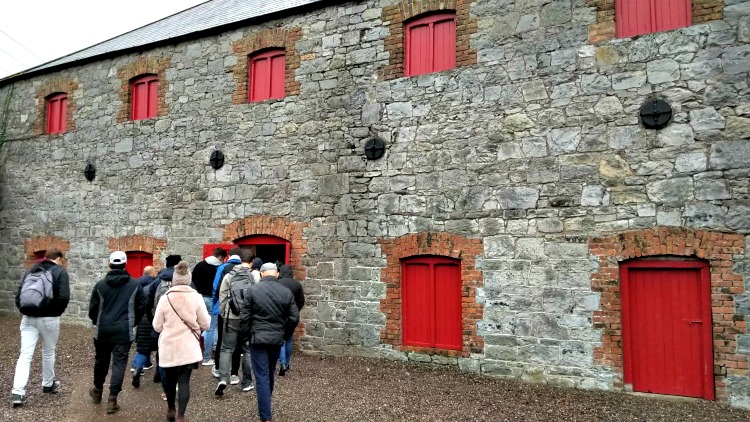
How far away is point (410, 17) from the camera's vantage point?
802 cm

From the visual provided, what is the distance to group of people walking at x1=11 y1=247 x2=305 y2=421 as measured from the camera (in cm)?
499

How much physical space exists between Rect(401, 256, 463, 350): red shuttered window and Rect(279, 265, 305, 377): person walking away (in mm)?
1674

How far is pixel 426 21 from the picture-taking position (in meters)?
8.02

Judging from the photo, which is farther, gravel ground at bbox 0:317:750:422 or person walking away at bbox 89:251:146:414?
gravel ground at bbox 0:317:750:422

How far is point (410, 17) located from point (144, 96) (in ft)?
19.6

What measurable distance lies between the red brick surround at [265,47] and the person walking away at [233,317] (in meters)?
3.92

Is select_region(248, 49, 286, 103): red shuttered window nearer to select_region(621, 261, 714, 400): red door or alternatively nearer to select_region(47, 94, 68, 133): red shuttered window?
select_region(47, 94, 68, 133): red shuttered window

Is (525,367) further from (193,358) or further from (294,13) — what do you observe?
(294,13)

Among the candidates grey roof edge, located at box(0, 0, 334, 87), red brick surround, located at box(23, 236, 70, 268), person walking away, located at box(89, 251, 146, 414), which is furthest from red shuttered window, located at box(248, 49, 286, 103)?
red brick surround, located at box(23, 236, 70, 268)

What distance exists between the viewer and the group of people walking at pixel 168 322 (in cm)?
499

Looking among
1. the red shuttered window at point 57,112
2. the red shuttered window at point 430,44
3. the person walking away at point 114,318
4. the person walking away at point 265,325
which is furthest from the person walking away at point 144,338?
the red shuttered window at point 57,112

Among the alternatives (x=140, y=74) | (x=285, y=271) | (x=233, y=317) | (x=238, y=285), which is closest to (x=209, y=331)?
(x=285, y=271)

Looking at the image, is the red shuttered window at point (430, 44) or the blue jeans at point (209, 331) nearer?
the blue jeans at point (209, 331)

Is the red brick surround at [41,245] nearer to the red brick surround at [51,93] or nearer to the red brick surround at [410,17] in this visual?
the red brick surround at [51,93]
